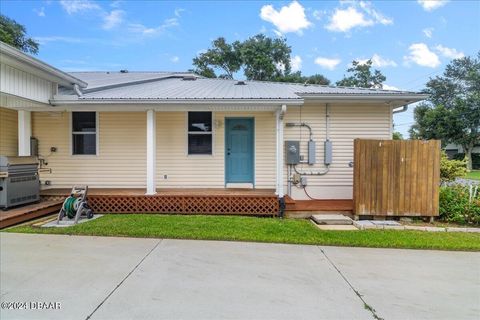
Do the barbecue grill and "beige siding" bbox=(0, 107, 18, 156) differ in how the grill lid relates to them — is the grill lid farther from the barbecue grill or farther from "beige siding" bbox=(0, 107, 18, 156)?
"beige siding" bbox=(0, 107, 18, 156)

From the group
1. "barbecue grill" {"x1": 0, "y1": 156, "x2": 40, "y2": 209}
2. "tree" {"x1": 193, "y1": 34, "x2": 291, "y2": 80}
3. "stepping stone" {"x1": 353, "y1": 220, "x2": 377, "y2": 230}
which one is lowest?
"stepping stone" {"x1": 353, "y1": 220, "x2": 377, "y2": 230}

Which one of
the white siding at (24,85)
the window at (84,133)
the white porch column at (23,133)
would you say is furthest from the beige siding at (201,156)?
the white porch column at (23,133)

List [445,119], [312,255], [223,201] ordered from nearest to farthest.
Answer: [312,255], [223,201], [445,119]

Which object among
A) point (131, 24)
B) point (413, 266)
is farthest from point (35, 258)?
point (131, 24)

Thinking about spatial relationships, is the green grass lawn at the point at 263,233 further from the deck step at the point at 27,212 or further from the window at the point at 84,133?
the window at the point at 84,133

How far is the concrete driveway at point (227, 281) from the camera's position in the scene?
2896 millimetres

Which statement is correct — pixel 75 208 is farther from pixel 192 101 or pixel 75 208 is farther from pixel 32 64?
pixel 192 101

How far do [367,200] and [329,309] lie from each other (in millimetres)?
4296

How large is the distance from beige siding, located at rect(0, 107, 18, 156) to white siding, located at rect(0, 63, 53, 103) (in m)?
2.16

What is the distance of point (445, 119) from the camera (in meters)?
29.7

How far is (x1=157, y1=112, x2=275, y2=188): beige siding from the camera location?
8492 millimetres

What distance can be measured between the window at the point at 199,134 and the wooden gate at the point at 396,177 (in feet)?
13.1

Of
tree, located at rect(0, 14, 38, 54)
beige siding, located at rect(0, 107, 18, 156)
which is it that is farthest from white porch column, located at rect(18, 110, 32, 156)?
tree, located at rect(0, 14, 38, 54)

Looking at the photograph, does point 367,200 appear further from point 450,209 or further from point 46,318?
point 46,318
